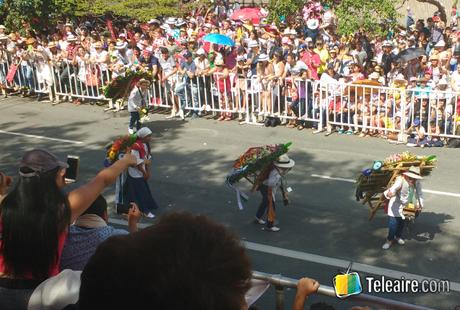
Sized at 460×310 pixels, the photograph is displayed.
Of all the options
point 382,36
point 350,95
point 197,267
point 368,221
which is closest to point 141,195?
point 368,221

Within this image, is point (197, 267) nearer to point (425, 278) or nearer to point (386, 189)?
point (425, 278)

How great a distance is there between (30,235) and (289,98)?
11.1 m

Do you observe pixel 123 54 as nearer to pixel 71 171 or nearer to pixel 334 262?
pixel 334 262

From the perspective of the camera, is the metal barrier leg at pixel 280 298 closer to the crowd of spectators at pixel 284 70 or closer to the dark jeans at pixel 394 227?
the dark jeans at pixel 394 227

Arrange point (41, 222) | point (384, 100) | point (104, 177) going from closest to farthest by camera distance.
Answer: point (41, 222) < point (104, 177) < point (384, 100)

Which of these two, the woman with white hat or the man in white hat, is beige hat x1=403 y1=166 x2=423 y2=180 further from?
the man in white hat

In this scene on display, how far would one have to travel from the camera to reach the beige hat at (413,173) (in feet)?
25.8

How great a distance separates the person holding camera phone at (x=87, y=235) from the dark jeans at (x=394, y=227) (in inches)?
186

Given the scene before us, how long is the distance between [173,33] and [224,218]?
11204 mm

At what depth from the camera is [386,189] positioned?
8133mm

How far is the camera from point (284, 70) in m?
13.8

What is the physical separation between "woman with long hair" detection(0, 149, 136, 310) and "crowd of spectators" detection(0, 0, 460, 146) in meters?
10.1

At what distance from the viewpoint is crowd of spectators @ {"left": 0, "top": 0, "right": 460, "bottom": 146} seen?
41.2 ft

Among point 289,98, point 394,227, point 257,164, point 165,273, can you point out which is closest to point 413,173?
point 394,227
